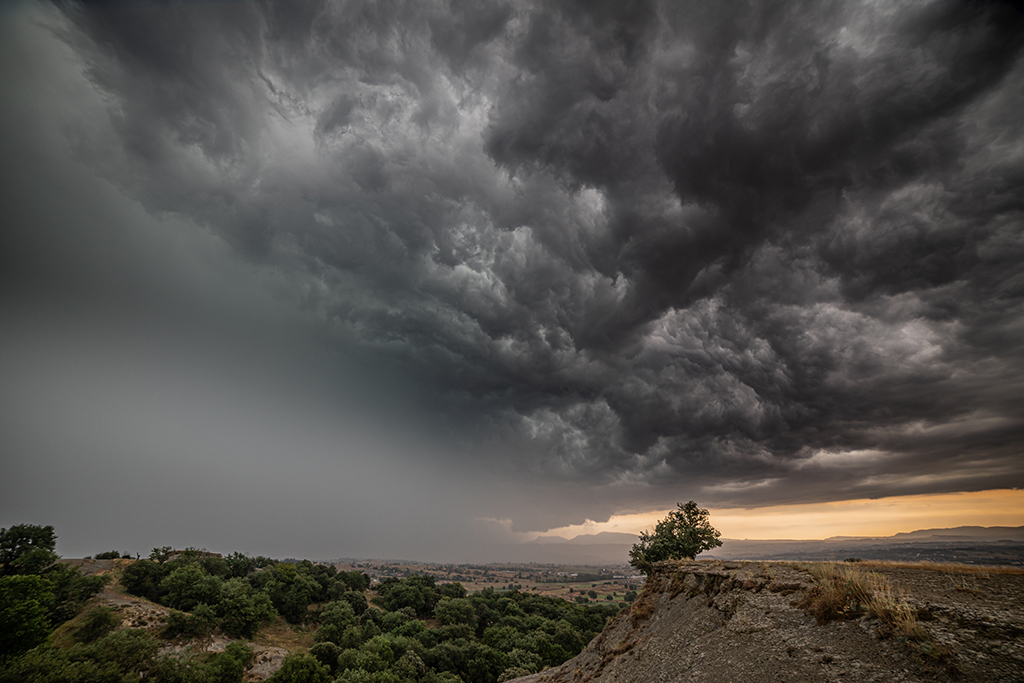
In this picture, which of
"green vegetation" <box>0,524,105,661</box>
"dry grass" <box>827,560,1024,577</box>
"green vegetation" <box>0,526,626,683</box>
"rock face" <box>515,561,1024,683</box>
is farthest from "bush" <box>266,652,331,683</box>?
"dry grass" <box>827,560,1024,577</box>

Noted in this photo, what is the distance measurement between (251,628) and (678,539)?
246 ft

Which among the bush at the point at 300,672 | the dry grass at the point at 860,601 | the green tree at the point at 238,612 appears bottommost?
the bush at the point at 300,672

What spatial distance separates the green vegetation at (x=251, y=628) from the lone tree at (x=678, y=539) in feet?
88.0

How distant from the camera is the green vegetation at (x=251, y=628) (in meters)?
38.1

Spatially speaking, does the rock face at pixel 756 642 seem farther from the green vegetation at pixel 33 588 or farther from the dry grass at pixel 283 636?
the dry grass at pixel 283 636

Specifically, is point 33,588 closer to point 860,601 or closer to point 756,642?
point 756,642

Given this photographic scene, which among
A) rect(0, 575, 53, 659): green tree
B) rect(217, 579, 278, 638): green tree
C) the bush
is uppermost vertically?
rect(0, 575, 53, 659): green tree

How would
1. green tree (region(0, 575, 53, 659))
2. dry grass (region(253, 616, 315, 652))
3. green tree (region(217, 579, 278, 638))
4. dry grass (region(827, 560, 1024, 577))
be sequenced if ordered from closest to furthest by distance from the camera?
dry grass (region(827, 560, 1024, 577))
green tree (region(0, 575, 53, 659))
green tree (region(217, 579, 278, 638))
dry grass (region(253, 616, 315, 652))

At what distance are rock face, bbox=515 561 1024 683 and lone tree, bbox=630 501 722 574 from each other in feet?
43.6

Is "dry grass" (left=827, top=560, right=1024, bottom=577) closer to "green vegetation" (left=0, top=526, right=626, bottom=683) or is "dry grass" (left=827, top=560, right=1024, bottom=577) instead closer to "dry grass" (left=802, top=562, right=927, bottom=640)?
"dry grass" (left=802, top=562, right=927, bottom=640)

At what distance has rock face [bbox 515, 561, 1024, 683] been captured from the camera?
35.0 feet

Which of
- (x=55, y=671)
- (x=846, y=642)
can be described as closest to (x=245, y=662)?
(x=55, y=671)

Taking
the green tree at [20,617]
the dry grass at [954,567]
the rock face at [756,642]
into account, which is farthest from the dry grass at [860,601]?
the green tree at [20,617]

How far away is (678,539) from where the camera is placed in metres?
44.4
